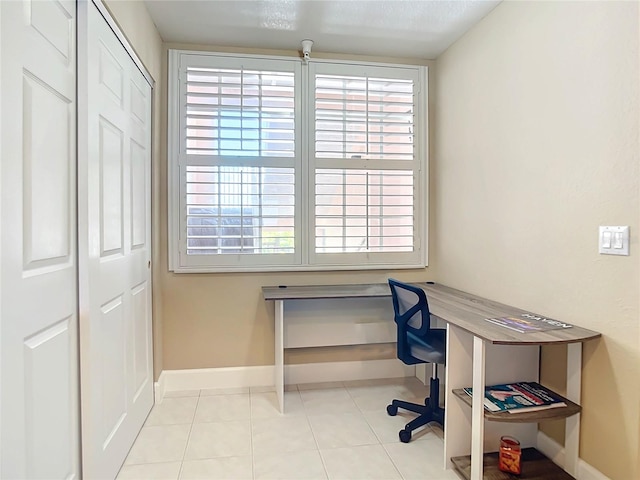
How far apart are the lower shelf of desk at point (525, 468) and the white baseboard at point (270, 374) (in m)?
1.20

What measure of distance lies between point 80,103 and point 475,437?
2.21 m

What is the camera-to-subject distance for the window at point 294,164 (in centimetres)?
288

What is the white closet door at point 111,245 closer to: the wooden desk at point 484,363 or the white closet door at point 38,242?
the white closet door at point 38,242

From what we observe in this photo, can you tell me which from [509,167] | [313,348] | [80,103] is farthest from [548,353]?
[80,103]

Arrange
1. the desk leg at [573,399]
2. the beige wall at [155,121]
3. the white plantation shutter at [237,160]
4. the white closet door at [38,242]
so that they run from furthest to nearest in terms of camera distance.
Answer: the white plantation shutter at [237,160] < the beige wall at [155,121] < the desk leg at [573,399] < the white closet door at [38,242]

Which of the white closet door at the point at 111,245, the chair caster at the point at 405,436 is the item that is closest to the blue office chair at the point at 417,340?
the chair caster at the point at 405,436

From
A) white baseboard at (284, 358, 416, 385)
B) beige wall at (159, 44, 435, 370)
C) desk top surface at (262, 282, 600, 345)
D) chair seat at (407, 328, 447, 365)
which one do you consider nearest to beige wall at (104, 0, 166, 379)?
beige wall at (159, 44, 435, 370)

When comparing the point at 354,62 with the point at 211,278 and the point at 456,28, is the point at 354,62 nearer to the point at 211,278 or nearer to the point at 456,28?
the point at 456,28

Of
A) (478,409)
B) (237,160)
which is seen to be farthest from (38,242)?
(478,409)

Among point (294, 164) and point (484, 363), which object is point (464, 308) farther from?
point (294, 164)

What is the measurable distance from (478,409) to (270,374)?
1698 millimetres

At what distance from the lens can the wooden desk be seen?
1748 millimetres

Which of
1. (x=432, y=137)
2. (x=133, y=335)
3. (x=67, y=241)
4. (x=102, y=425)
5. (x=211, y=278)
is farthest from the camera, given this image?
(x=432, y=137)

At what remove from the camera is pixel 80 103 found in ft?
5.10
